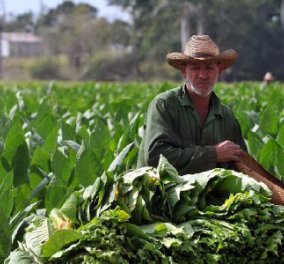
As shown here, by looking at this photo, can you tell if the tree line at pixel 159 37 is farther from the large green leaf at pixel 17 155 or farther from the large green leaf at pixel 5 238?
the large green leaf at pixel 5 238

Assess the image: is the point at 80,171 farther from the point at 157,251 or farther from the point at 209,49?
the point at 157,251

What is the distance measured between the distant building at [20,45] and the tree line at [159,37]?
15.8 meters

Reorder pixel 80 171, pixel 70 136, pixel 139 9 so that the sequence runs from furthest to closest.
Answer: pixel 139 9, pixel 70 136, pixel 80 171

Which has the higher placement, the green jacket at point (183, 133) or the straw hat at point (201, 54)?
the straw hat at point (201, 54)

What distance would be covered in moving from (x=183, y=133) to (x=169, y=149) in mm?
197

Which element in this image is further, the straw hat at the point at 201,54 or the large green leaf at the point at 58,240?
the straw hat at the point at 201,54

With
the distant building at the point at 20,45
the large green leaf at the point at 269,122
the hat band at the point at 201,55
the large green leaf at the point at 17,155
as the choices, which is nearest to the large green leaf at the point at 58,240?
the hat band at the point at 201,55

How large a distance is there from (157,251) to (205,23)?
56.8 m

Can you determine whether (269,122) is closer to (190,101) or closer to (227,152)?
(190,101)

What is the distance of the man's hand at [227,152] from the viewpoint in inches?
142

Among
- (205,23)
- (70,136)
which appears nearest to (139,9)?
(205,23)

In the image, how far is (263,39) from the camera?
192 feet

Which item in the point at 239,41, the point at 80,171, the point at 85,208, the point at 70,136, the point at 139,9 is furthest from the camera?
the point at 139,9

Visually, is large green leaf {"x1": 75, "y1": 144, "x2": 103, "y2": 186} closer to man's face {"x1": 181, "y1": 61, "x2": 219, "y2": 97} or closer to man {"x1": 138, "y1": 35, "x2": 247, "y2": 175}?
man {"x1": 138, "y1": 35, "x2": 247, "y2": 175}
